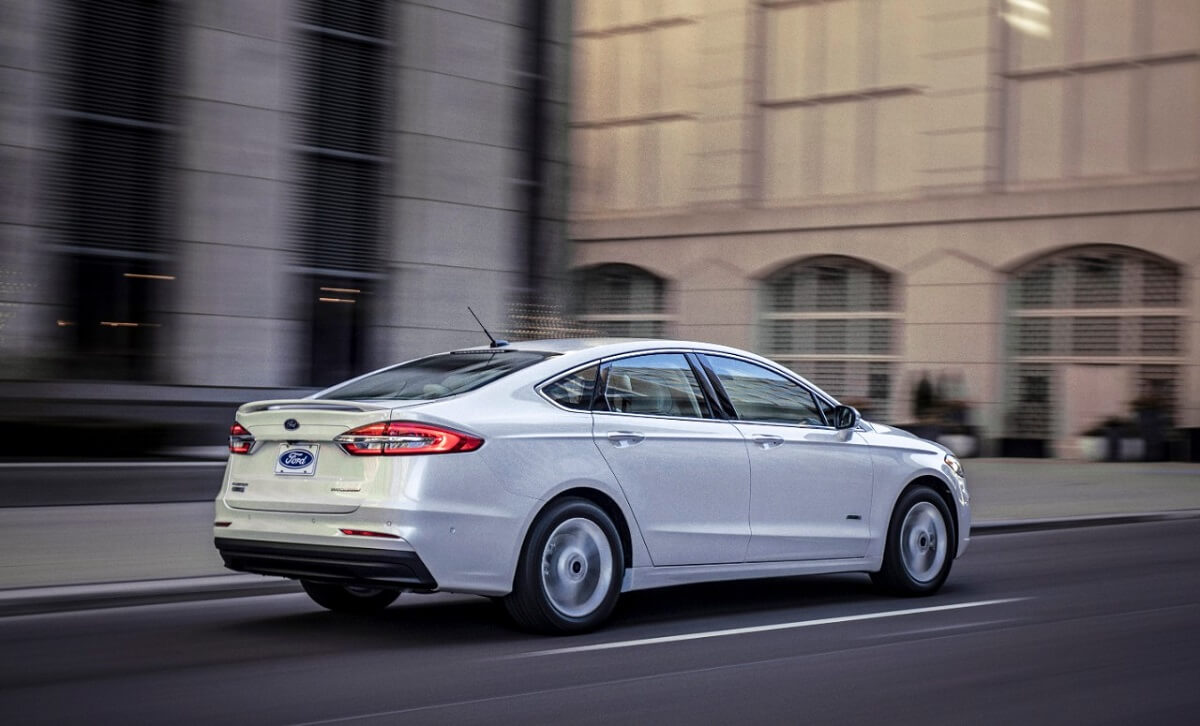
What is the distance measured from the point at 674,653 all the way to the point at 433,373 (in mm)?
1896

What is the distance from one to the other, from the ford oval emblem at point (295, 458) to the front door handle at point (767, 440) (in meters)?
2.51

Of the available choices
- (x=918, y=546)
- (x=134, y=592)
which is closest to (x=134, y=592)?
(x=134, y=592)

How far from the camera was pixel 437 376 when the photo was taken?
25.4 feet

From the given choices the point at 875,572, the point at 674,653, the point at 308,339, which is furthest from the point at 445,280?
Result: the point at 674,653

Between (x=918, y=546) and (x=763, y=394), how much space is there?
1.59 metres

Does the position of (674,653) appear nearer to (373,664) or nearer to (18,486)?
(373,664)

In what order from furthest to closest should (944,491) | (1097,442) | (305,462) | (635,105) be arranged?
(635,105), (1097,442), (944,491), (305,462)

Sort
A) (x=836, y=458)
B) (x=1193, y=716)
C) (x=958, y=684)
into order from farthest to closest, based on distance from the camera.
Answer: (x=836, y=458), (x=958, y=684), (x=1193, y=716)

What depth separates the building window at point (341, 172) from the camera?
65.5 feet

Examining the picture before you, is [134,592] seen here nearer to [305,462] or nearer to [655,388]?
[305,462]

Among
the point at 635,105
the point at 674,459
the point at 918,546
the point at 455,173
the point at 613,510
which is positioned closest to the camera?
the point at 613,510

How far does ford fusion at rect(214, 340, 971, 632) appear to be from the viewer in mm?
6953

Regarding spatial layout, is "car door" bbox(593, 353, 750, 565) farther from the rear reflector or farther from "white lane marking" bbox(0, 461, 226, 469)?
"white lane marking" bbox(0, 461, 226, 469)

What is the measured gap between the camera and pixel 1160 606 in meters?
9.12
